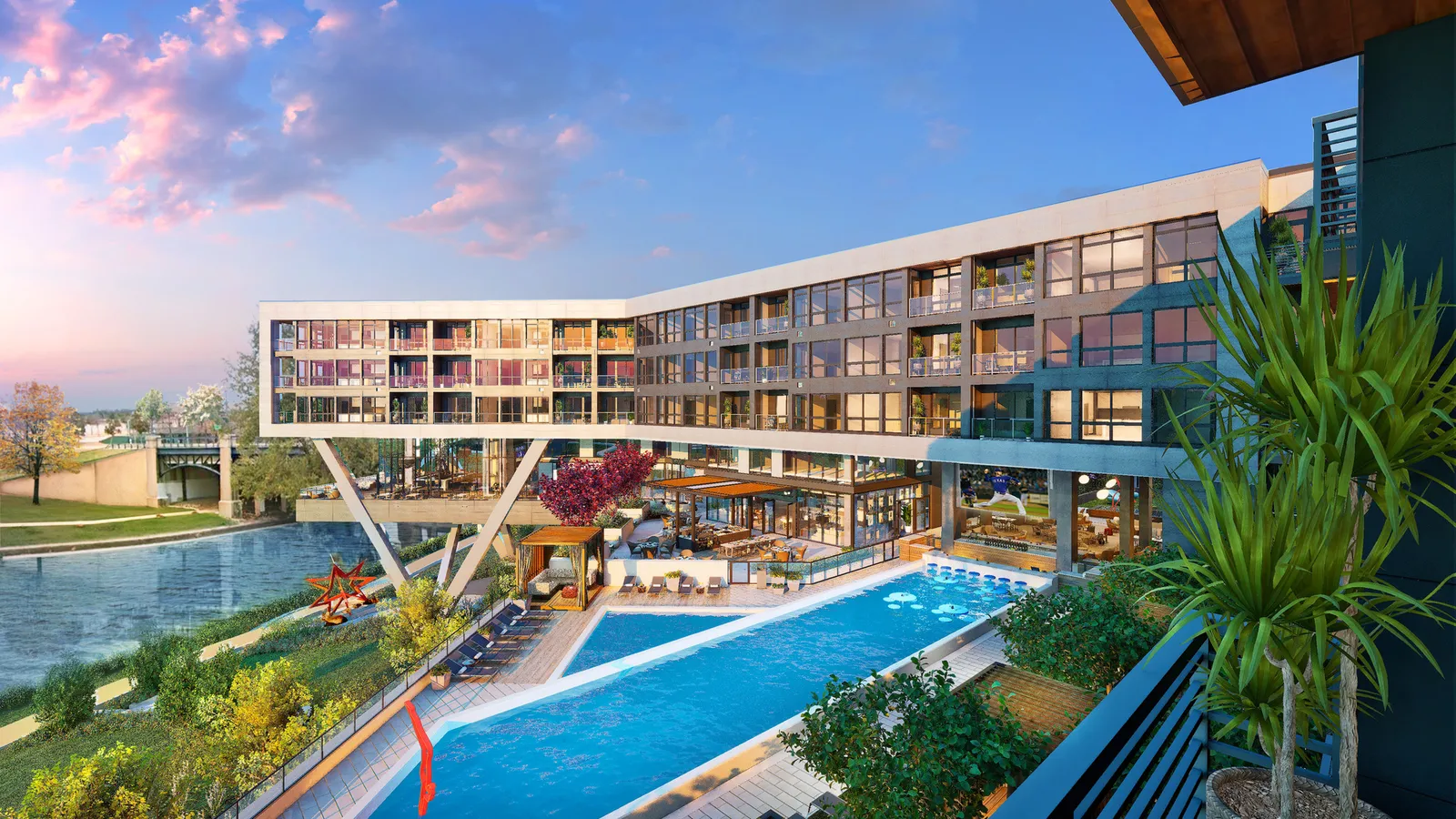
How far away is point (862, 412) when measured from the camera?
28.2 meters

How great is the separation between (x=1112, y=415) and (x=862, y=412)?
9816 millimetres

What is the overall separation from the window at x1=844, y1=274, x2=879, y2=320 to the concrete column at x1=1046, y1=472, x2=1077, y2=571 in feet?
31.9

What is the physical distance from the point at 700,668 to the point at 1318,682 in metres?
16.0

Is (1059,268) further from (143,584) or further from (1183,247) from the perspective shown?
(143,584)

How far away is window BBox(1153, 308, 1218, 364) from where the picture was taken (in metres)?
19.5

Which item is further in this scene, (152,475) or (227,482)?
(152,475)

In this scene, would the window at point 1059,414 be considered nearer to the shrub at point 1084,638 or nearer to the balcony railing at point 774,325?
the shrub at point 1084,638

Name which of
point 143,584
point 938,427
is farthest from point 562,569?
point 143,584

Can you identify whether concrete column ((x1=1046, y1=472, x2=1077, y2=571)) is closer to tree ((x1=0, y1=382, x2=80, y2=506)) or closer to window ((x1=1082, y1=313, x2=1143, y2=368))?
window ((x1=1082, y1=313, x2=1143, y2=368))

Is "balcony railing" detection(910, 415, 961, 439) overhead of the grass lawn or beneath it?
overhead

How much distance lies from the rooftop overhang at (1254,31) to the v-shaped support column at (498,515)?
110 feet

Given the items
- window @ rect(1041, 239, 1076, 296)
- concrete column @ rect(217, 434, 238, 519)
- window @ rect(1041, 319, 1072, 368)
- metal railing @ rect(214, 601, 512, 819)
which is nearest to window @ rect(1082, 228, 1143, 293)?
window @ rect(1041, 239, 1076, 296)

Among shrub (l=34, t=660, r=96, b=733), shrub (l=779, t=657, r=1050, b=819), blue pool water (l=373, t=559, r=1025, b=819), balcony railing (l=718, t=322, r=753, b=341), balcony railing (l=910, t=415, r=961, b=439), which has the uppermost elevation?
balcony railing (l=718, t=322, r=753, b=341)

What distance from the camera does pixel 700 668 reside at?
672 inches
